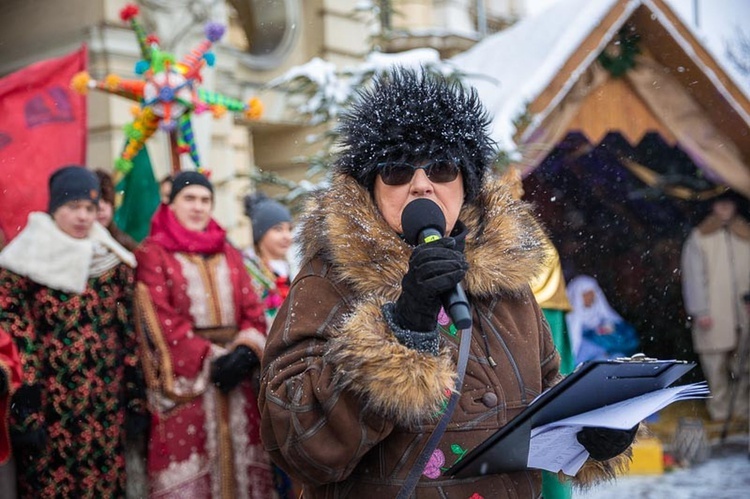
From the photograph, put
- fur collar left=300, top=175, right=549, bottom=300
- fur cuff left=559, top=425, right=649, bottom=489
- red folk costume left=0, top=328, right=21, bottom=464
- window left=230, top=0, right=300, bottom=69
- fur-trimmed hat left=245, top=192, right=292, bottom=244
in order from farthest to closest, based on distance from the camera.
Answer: window left=230, top=0, right=300, bottom=69 < fur-trimmed hat left=245, top=192, right=292, bottom=244 < red folk costume left=0, top=328, right=21, bottom=464 < fur cuff left=559, top=425, right=649, bottom=489 < fur collar left=300, top=175, right=549, bottom=300

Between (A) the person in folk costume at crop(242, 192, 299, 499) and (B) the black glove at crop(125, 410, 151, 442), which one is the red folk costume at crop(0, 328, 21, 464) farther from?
(A) the person in folk costume at crop(242, 192, 299, 499)

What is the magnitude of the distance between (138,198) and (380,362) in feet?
13.3

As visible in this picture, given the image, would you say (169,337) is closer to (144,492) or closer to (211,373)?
(211,373)

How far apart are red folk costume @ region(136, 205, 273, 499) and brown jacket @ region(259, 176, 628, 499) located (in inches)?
79.6

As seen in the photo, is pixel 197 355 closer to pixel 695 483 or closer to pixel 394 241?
pixel 394 241

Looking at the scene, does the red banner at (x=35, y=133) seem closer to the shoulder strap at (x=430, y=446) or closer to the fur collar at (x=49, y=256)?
the fur collar at (x=49, y=256)

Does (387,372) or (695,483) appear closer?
(387,372)

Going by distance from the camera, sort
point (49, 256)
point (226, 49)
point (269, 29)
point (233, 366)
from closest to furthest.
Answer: point (49, 256) → point (233, 366) → point (226, 49) → point (269, 29)

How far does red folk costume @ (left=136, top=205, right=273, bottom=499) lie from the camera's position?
162 inches

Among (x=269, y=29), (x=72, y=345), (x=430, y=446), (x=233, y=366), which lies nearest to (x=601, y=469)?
(x=430, y=446)

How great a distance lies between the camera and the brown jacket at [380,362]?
6.07 feet

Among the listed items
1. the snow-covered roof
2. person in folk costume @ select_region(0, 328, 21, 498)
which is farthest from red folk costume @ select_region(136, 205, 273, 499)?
the snow-covered roof

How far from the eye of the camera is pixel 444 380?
6.11 ft

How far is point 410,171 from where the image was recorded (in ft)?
6.84
